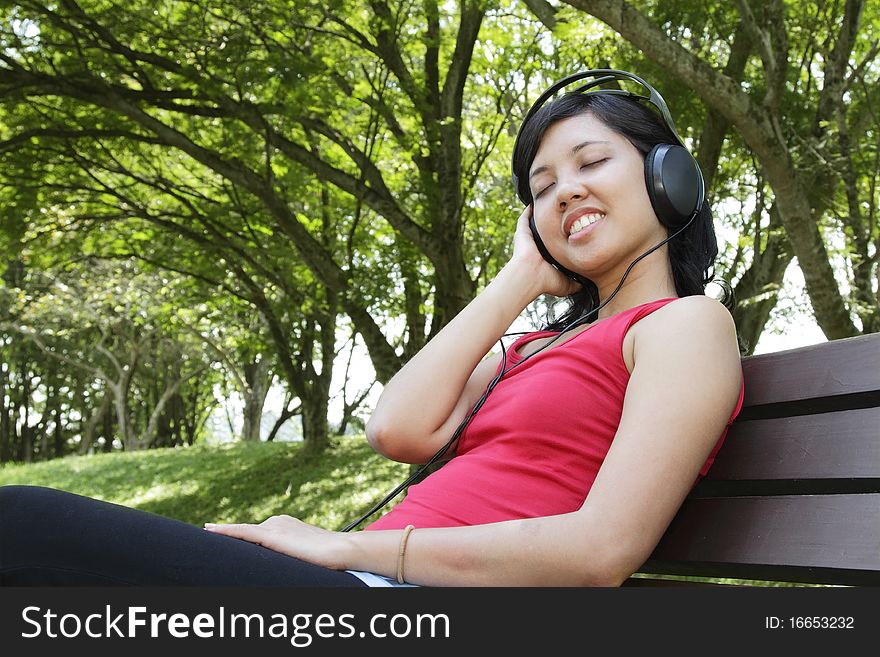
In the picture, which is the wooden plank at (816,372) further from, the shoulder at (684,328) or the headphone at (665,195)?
the headphone at (665,195)

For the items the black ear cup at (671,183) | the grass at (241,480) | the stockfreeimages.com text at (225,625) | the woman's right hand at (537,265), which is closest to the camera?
the stockfreeimages.com text at (225,625)

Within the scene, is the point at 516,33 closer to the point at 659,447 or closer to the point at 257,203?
the point at 257,203

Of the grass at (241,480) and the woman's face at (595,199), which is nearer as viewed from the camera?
the woman's face at (595,199)

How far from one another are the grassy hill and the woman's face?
21.6 feet

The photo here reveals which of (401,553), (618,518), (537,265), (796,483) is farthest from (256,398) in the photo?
(618,518)

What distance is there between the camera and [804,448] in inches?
64.7

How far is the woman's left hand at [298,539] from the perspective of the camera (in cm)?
158

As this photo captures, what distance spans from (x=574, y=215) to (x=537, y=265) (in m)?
0.23

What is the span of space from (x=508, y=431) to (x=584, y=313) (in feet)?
1.99

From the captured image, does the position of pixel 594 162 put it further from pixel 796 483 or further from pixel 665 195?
pixel 796 483

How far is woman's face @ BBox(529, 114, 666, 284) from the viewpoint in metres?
2.00

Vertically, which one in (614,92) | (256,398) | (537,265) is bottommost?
(537,265)

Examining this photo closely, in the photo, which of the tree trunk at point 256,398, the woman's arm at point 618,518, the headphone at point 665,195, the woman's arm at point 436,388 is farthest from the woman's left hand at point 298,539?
the tree trunk at point 256,398

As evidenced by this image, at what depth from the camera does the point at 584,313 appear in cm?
230
